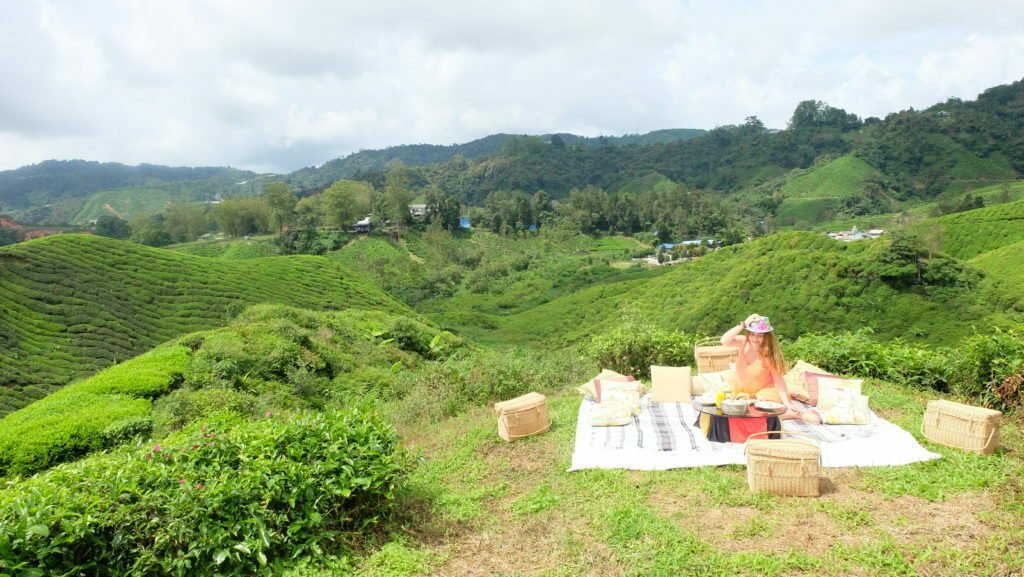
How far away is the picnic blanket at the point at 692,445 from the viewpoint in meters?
4.45

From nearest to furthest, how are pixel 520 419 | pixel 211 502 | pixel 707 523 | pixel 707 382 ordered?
pixel 211 502, pixel 707 523, pixel 520 419, pixel 707 382

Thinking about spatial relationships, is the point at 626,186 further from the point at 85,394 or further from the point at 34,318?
the point at 85,394

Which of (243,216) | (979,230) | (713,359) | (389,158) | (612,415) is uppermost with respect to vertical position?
(389,158)

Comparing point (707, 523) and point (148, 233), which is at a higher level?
point (148, 233)

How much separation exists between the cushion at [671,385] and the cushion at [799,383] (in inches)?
39.2

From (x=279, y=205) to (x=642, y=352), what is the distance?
51.6 metres

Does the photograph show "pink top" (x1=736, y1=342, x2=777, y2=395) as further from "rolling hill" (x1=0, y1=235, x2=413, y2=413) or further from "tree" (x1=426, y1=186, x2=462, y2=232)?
"tree" (x1=426, y1=186, x2=462, y2=232)

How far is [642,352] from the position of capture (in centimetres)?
789

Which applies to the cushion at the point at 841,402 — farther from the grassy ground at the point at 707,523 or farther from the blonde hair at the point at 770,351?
the grassy ground at the point at 707,523

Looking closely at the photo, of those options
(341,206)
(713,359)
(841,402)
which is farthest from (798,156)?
(841,402)

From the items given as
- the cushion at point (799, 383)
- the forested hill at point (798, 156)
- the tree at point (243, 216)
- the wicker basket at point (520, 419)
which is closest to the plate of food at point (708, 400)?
the cushion at point (799, 383)

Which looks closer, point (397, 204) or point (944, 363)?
point (944, 363)

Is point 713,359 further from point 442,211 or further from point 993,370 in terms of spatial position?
point 442,211

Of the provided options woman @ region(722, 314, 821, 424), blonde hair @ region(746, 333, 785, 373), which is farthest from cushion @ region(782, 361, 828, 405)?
blonde hair @ region(746, 333, 785, 373)
